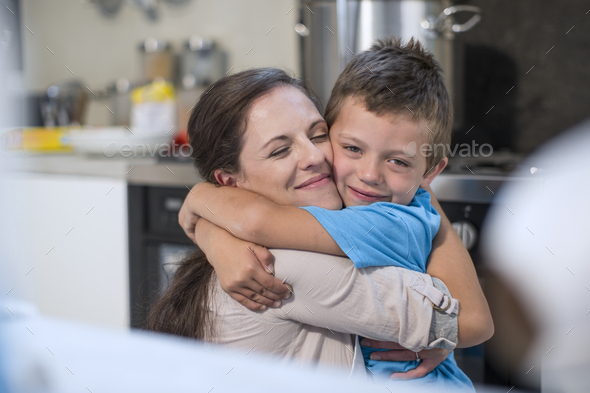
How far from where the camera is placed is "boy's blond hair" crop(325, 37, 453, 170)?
1.18 feet

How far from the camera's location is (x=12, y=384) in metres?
0.16

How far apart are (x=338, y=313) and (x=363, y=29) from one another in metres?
0.46

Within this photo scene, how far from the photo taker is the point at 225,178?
1.27 ft

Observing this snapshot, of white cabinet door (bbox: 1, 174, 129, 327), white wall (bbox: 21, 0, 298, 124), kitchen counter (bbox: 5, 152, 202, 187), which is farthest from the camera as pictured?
white wall (bbox: 21, 0, 298, 124)

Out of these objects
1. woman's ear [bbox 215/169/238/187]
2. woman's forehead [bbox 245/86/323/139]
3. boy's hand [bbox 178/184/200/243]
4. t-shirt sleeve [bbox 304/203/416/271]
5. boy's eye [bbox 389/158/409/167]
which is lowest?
boy's hand [bbox 178/184/200/243]

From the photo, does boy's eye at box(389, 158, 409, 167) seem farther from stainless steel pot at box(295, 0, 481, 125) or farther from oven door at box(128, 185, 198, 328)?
oven door at box(128, 185, 198, 328)

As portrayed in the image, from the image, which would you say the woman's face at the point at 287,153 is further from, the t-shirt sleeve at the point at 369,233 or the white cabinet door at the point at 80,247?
the white cabinet door at the point at 80,247

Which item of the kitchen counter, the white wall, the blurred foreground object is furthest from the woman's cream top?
the white wall

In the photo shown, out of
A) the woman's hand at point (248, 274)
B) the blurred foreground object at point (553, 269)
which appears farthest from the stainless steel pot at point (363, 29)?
the woman's hand at point (248, 274)

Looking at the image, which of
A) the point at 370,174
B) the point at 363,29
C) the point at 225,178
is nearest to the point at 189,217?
the point at 225,178

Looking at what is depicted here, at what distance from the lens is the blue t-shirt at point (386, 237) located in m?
0.32

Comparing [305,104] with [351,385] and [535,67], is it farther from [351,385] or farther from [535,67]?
[535,67]

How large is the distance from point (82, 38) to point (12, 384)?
1298mm

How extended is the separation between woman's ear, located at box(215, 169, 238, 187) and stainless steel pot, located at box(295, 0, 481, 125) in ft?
0.87
